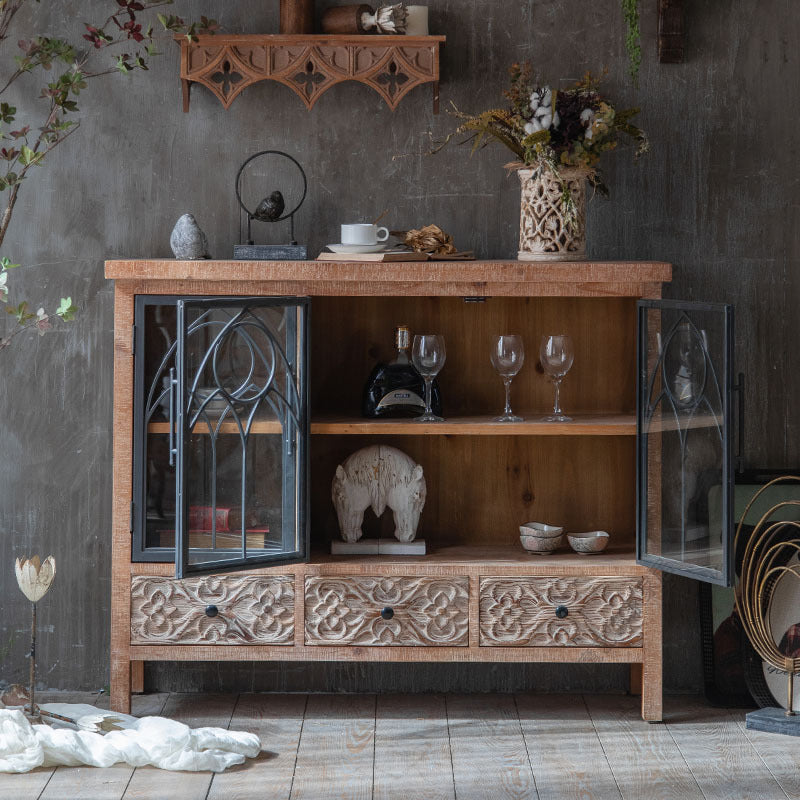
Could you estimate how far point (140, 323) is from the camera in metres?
2.88

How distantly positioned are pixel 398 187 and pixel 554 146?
20.5 inches

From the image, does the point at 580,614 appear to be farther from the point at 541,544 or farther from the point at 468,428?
the point at 468,428

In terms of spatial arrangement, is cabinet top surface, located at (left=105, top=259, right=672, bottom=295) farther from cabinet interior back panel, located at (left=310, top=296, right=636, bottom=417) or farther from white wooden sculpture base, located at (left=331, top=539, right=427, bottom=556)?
white wooden sculpture base, located at (left=331, top=539, right=427, bottom=556)

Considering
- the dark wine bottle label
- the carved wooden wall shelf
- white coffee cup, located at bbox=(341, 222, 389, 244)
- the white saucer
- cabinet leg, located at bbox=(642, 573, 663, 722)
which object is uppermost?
the carved wooden wall shelf

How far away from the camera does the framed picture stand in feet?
10.1

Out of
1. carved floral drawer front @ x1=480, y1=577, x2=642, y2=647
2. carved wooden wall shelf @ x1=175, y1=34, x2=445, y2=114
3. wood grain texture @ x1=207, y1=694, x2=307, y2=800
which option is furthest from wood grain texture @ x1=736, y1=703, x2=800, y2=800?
carved wooden wall shelf @ x1=175, y1=34, x2=445, y2=114

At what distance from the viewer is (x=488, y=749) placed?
110 inches

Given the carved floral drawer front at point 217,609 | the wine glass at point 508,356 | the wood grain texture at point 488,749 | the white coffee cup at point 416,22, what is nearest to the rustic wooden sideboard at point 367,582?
the carved floral drawer front at point 217,609

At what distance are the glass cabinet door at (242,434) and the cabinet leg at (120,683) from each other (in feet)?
1.35

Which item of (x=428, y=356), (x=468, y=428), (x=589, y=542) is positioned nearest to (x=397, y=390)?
(x=428, y=356)

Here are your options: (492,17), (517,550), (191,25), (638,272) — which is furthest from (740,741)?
(191,25)

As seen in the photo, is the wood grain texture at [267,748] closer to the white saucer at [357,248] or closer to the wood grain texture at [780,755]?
the wood grain texture at [780,755]

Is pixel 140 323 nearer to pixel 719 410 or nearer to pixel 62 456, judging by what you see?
pixel 62 456

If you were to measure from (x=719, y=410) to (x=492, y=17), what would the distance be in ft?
4.33
